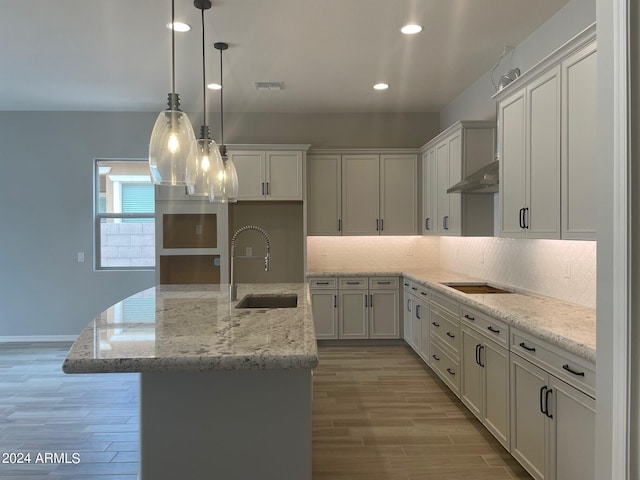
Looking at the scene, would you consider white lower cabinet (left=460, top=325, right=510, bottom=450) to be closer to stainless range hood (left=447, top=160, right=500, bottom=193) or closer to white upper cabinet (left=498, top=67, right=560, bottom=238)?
white upper cabinet (left=498, top=67, right=560, bottom=238)

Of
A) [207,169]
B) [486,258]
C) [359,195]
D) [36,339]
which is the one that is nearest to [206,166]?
[207,169]

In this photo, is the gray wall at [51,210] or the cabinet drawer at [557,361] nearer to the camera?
the cabinet drawer at [557,361]

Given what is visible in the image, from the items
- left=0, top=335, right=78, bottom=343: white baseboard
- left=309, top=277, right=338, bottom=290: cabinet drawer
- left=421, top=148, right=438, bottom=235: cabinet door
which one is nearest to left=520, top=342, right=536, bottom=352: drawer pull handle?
left=421, top=148, right=438, bottom=235: cabinet door

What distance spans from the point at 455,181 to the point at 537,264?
1.27 meters

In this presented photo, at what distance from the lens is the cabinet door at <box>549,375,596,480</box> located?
75.7 inches

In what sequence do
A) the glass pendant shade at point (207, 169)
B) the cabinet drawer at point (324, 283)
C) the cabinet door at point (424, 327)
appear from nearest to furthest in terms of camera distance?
the glass pendant shade at point (207, 169), the cabinet door at point (424, 327), the cabinet drawer at point (324, 283)

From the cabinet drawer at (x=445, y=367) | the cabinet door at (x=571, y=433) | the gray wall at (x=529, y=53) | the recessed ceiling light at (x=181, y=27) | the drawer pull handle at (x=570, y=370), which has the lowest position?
the cabinet drawer at (x=445, y=367)

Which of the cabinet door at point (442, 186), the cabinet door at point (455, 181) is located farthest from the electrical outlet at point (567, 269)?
the cabinet door at point (442, 186)

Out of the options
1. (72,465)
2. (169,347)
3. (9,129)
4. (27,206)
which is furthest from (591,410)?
(9,129)

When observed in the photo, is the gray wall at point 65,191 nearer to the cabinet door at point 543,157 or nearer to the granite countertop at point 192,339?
the cabinet door at point 543,157

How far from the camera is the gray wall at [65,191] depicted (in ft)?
18.8

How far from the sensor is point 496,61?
4.10 m

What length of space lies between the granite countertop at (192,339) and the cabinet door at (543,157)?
1.53 metres

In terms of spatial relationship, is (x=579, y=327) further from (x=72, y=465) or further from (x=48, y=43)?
(x=48, y=43)
